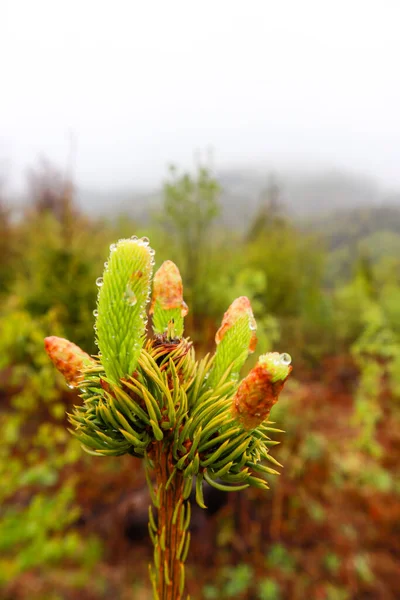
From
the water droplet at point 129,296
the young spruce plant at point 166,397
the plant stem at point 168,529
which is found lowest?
the plant stem at point 168,529

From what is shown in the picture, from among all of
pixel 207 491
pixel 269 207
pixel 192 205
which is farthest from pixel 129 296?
pixel 269 207

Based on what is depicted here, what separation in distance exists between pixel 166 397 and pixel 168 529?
21 cm

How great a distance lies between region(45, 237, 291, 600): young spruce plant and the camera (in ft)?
1.65

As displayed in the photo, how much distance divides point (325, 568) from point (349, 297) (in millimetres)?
8361

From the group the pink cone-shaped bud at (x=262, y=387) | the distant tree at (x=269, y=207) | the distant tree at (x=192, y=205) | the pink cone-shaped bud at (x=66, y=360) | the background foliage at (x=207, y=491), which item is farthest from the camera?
the distant tree at (x=269, y=207)

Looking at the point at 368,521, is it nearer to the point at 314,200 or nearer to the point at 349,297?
the point at 349,297

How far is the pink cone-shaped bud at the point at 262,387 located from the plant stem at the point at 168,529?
0.16 m

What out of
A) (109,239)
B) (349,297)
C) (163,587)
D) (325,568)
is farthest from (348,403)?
(163,587)

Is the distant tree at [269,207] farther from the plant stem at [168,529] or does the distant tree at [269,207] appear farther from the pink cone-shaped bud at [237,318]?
the plant stem at [168,529]

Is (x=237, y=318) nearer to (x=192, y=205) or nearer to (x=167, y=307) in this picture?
(x=167, y=307)

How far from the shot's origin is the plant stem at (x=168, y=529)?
554 mm

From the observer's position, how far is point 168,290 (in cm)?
64

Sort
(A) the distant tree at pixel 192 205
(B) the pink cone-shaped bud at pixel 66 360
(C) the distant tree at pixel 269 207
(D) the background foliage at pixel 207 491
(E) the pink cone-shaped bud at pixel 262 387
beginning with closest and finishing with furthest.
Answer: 1. (E) the pink cone-shaped bud at pixel 262 387
2. (B) the pink cone-shaped bud at pixel 66 360
3. (D) the background foliage at pixel 207 491
4. (A) the distant tree at pixel 192 205
5. (C) the distant tree at pixel 269 207

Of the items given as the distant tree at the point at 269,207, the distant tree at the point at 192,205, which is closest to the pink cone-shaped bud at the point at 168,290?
the distant tree at the point at 192,205
